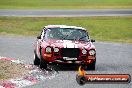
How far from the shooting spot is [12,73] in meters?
15.9

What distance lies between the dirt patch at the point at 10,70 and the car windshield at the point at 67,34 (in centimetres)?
169

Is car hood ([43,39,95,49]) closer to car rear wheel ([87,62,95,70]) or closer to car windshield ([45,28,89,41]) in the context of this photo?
car windshield ([45,28,89,41])

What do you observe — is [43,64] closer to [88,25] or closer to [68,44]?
[68,44]

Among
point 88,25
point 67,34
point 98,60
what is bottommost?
point 98,60

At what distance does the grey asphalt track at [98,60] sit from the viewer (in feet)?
46.0

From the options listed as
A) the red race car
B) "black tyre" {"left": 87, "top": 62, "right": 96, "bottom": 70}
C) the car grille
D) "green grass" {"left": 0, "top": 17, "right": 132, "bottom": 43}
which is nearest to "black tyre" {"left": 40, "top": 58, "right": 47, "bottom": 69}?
the red race car

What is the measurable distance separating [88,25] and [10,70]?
82.7 ft

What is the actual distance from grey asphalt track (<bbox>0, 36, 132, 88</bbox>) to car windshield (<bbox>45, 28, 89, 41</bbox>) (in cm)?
120

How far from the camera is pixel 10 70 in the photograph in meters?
16.6

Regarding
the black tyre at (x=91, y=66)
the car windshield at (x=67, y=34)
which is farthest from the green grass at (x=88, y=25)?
the black tyre at (x=91, y=66)

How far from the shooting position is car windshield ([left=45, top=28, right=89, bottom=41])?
62.0 ft

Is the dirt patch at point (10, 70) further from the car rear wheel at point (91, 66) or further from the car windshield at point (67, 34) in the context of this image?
the car rear wheel at point (91, 66)

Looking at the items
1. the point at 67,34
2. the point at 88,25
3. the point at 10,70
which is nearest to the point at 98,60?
the point at 67,34

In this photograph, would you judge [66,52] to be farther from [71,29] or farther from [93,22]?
[93,22]
